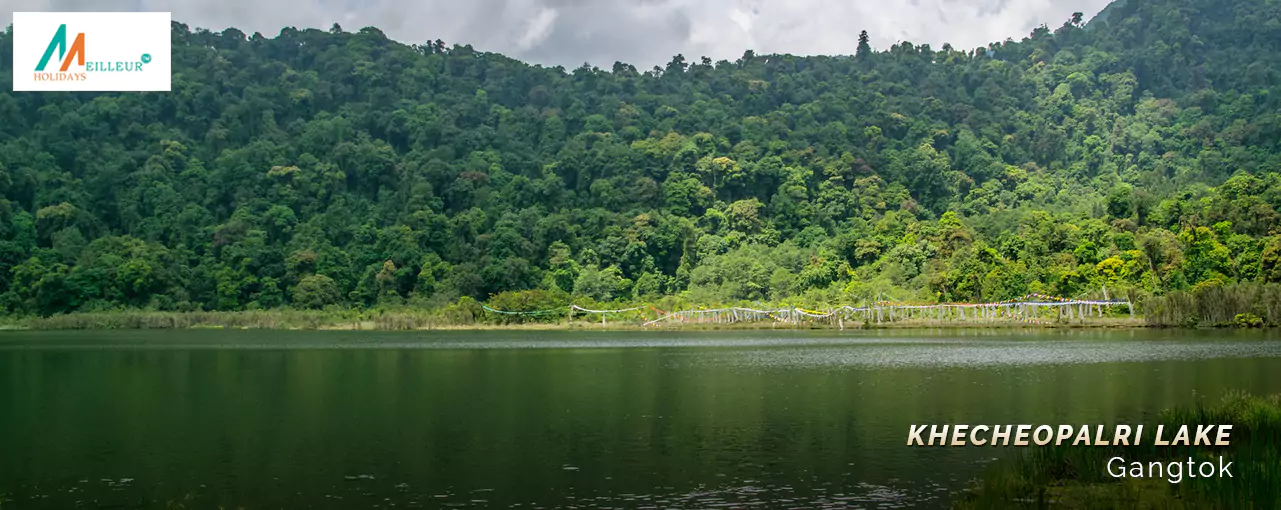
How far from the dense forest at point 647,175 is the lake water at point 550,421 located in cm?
4785

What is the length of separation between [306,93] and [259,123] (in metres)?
8.93

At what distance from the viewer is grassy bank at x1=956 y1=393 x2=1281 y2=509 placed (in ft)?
45.5

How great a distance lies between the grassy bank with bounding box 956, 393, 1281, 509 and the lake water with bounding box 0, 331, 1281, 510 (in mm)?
1327

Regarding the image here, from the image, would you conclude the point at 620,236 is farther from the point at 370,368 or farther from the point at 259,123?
the point at 370,368

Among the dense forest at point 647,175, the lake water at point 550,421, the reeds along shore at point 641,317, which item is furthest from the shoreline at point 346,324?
the lake water at point 550,421

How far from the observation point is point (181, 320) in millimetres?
97625

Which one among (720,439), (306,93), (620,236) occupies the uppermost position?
(306,93)

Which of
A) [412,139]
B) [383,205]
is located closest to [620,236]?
[383,205]

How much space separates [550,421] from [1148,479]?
1375 centimetres

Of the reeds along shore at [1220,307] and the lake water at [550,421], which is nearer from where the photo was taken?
the lake water at [550,421]

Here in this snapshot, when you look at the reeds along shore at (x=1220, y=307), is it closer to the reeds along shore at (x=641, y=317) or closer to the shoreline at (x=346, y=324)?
the reeds along shore at (x=641, y=317)

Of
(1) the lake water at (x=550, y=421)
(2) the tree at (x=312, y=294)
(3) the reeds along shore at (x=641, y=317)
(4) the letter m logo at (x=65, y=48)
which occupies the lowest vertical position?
(1) the lake water at (x=550, y=421)

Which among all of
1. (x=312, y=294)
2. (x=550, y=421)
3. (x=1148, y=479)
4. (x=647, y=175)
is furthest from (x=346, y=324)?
(x=1148, y=479)

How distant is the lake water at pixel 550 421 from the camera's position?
58.3 feet
